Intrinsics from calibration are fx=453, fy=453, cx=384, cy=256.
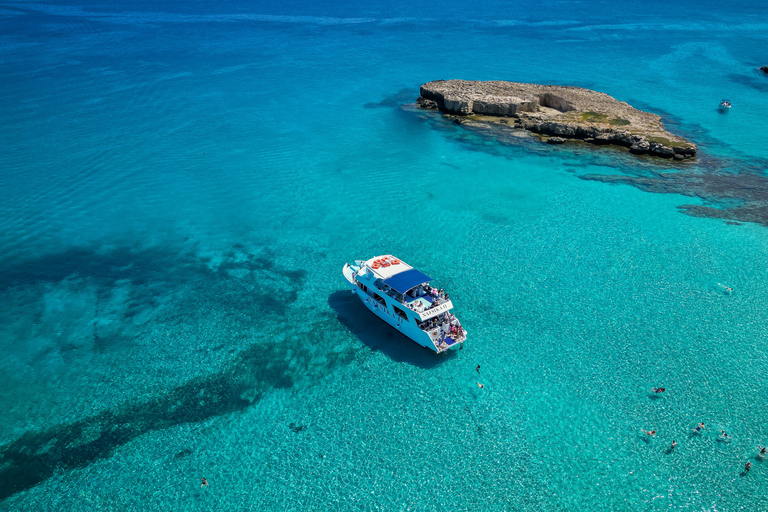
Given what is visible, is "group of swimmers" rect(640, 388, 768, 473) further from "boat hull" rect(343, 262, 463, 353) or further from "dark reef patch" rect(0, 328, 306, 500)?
"dark reef patch" rect(0, 328, 306, 500)

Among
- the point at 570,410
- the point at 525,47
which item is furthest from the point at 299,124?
the point at 525,47

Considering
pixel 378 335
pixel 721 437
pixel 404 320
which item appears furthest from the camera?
pixel 378 335

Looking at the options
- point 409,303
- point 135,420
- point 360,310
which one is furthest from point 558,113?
point 135,420

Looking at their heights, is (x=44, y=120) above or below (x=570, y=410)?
above

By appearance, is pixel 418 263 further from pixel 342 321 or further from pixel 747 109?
pixel 747 109

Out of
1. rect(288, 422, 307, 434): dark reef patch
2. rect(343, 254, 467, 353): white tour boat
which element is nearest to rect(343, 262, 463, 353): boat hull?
rect(343, 254, 467, 353): white tour boat

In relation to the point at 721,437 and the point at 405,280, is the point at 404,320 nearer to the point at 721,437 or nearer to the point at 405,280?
the point at 405,280
